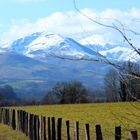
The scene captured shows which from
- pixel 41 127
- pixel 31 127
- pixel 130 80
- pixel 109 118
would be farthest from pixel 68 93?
pixel 130 80

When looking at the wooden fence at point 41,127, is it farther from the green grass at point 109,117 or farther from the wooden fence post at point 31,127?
the green grass at point 109,117

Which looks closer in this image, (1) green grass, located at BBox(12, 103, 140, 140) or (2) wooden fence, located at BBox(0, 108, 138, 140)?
(1) green grass, located at BBox(12, 103, 140, 140)

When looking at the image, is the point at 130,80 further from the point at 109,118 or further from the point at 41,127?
the point at 109,118

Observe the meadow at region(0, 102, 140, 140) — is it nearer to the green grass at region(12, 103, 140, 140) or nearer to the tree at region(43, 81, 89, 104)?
the green grass at region(12, 103, 140, 140)

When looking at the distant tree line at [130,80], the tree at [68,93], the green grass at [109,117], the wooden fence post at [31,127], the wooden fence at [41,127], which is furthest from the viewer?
the tree at [68,93]

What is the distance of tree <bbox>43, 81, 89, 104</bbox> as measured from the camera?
13125cm

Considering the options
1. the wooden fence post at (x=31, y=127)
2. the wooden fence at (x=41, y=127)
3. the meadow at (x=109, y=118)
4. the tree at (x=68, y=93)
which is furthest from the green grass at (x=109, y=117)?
the tree at (x=68, y=93)

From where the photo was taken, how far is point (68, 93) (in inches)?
5300

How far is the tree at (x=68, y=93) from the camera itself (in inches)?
5167

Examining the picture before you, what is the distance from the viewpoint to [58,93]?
13688 centimetres

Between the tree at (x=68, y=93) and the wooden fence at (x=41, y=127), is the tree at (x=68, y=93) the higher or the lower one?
the higher one

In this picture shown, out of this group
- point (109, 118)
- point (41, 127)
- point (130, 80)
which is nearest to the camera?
point (130, 80)

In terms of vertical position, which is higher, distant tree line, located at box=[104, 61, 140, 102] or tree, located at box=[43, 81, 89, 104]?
tree, located at box=[43, 81, 89, 104]

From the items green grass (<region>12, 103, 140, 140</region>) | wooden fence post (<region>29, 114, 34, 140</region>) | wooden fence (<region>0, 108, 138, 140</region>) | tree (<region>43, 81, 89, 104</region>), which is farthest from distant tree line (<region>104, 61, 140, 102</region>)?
tree (<region>43, 81, 89, 104</region>)
